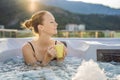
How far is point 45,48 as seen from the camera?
349 centimetres

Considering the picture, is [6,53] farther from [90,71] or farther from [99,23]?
[99,23]

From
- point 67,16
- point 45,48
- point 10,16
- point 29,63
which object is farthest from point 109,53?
point 67,16

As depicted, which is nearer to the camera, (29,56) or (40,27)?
(29,56)

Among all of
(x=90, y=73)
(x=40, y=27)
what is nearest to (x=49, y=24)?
(x=40, y=27)

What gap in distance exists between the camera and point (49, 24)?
3.33m

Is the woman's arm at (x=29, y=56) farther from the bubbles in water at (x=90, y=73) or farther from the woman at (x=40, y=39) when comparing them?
the bubbles in water at (x=90, y=73)

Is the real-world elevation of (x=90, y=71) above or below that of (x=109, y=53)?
above

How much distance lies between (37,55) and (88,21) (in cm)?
5521

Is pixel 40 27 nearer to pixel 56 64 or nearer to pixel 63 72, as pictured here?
pixel 56 64

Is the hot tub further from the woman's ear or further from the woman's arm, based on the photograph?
the woman's ear

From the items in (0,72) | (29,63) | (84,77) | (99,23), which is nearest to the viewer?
(84,77)

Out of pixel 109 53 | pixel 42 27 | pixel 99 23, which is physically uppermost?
pixel 42 27

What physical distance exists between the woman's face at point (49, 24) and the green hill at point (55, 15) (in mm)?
38961

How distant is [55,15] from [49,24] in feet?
170
